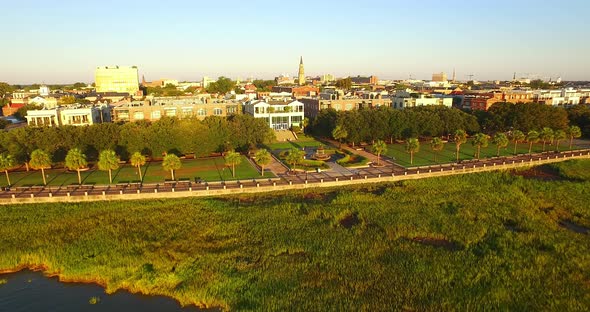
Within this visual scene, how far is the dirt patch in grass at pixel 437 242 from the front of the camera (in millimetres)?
31609

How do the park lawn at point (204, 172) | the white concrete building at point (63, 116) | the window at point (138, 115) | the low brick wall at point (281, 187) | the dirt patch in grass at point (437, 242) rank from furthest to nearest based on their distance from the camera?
the window at point (138, 115), the white concrete building at point (63, 116), the park lawn at point (204, 172), the low brick wall at point (281, 187), the dirt patch in grass at point (437, 242)

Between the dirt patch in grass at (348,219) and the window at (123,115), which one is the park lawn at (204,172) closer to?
the dirt patch in grass at (348,219)

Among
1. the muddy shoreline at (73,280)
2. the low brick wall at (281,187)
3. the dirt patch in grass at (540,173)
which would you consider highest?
the low brick wall at (281,187)

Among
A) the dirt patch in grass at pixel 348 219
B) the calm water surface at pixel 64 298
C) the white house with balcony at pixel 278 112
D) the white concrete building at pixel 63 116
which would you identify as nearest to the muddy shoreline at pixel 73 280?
the calm water surface at pixel 64 298

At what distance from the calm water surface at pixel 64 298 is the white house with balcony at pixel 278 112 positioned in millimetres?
61068

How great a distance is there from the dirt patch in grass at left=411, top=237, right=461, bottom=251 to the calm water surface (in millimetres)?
19070

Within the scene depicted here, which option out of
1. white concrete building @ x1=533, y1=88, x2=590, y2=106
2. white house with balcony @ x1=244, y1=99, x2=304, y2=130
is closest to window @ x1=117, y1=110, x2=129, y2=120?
white house with balcony @ x1=244, y1=99, x2=304, y2=130

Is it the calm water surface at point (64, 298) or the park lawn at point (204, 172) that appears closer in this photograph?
A: the calm water surface at point (64, 298)

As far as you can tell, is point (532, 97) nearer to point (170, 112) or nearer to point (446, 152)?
point (446, 152)

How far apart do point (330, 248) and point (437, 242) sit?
9.34 metres

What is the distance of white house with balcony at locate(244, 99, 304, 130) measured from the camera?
282ft

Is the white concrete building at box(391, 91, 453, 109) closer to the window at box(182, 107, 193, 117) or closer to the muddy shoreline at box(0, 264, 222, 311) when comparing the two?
the window at box(182, 107, 193, 117)

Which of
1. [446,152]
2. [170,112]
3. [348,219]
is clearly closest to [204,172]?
[348,219]

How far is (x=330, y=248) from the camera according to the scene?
30.9 meters
